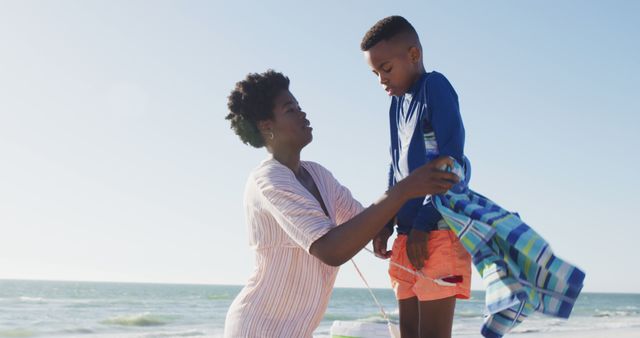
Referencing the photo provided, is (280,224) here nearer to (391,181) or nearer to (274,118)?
(274,118)

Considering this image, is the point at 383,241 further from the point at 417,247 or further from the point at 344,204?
the point at 417,247

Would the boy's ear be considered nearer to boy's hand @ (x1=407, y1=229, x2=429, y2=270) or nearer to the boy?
the boy

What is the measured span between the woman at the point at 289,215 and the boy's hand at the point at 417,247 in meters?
0.24

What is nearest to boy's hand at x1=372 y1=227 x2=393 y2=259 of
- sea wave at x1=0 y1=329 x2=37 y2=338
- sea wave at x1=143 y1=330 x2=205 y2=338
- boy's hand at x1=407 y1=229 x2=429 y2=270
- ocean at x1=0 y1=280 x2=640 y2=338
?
boy's hand at x1=407 y1=229 x2=429 y2=270

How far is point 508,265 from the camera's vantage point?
6.68 feet

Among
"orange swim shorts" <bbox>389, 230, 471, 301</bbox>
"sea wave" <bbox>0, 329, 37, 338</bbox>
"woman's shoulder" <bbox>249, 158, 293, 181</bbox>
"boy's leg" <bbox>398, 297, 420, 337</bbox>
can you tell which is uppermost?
"woman's shoulder" <bbox>249, 158, 293, 181</bbox>

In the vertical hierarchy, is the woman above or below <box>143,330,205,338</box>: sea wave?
above

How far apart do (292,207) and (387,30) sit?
29.2 inches

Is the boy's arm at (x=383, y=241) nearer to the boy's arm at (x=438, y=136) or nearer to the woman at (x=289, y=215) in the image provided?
the woman at (x=289, y=215)

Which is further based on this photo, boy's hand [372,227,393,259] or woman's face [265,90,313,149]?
boy's hand [372,227,393,259]

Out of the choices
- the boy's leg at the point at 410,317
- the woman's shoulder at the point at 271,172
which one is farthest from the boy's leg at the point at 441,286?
the woman's shoulder at the point at 271,172

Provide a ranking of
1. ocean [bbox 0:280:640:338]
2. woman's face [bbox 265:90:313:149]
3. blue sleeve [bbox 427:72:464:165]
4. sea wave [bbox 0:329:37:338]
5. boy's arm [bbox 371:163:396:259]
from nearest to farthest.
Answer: blue sleeve [bbox 427:72:464:165] → woman's face [bbox 265:90:313:149] → boy's arm [bbox 371:163:396:259] → sea wave [bbox 0:329:37:338] → ocean [bbox 0:280:640:338]

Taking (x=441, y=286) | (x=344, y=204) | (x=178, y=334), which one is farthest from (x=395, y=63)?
(x=178, y=334)

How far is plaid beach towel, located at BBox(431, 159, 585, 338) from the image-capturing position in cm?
194
